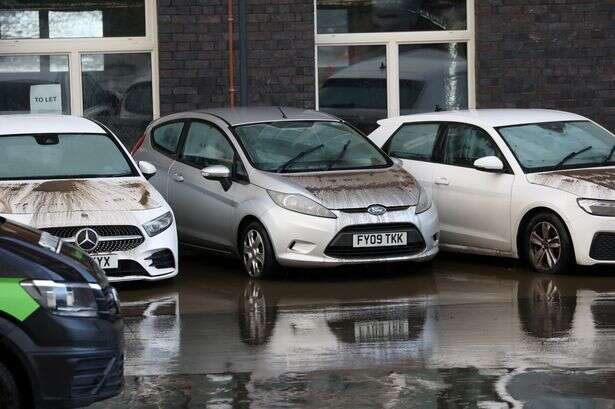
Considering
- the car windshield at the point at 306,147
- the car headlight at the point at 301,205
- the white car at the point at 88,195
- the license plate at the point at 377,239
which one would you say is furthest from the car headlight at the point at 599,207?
the white car at the point at 88,195

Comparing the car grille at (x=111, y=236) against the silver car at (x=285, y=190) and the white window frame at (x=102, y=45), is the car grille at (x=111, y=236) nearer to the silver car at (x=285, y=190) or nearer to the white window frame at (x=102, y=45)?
the silver car at (x=285, y=190)

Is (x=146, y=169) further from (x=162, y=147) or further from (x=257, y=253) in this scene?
(x=162, y=147)

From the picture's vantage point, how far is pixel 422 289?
11969 millimetres

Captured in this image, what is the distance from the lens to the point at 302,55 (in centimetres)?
1705

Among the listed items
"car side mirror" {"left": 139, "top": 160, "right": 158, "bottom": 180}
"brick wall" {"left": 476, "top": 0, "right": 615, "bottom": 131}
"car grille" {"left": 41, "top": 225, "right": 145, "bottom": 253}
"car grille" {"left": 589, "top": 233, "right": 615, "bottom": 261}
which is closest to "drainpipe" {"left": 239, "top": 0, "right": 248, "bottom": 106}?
"brick wall" {"left": 476, "top": 0, "right": 615, "bottom": 131}

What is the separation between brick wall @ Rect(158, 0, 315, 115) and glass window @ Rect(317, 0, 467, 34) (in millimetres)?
519

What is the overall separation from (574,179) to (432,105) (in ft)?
17.6

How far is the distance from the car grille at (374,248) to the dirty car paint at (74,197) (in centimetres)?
160

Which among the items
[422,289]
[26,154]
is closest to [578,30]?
[422,289]


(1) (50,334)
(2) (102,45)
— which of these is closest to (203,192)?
(2) (102,45)

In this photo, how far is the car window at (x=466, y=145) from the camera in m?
13.4

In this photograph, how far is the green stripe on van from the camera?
253 inches

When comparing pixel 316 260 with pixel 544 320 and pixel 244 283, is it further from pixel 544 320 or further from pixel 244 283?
pixel 544 320

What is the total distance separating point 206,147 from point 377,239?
2.31 m
